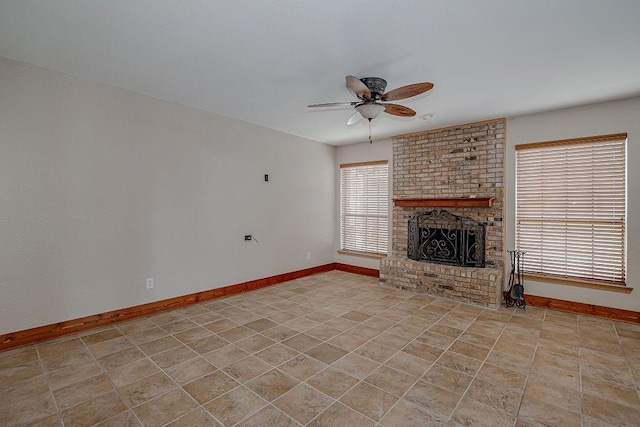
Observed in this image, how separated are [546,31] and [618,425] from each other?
2722 mm

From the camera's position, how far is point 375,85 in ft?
9.66

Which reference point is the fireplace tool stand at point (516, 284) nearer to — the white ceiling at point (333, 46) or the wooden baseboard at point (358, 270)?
the white ceiling at point (333, 46)

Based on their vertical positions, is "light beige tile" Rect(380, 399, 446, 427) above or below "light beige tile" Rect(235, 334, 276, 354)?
below

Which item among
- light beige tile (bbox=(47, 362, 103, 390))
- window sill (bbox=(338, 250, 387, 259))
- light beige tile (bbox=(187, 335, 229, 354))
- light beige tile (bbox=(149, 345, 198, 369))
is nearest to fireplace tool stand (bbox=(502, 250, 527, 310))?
window sill (bbox=(338, 250, 387, 259))

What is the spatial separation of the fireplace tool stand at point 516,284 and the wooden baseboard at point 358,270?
221 centimetres

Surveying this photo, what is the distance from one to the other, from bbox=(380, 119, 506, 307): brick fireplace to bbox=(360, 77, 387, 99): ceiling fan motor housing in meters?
2.33

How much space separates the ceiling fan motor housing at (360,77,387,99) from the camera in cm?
290

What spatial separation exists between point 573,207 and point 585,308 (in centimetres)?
128

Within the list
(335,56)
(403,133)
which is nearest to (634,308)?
(403,133)

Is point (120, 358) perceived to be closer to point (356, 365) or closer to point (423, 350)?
point (356, 365)

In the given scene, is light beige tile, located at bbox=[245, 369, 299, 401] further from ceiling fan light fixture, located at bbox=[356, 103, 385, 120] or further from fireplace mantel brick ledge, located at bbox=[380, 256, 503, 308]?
fireplace mantel brick ledge, located at bbox=[380, 256, 503, 308]

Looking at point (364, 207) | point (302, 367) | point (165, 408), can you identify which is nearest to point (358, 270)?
point (364, 207)

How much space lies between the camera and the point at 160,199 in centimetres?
376

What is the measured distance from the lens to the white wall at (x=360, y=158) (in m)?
5.67
